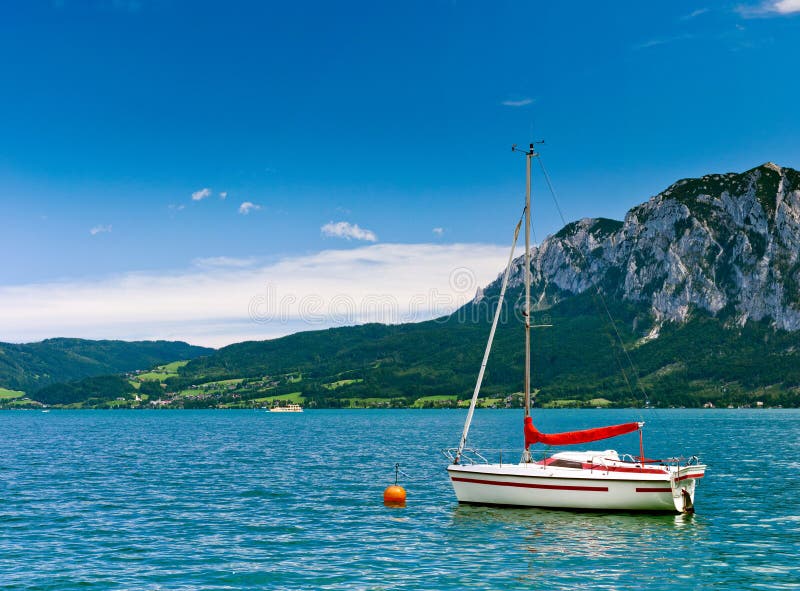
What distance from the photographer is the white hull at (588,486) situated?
45.5 metres

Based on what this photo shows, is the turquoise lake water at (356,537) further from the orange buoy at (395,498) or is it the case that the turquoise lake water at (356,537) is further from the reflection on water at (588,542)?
the orange buoy at (395,498)

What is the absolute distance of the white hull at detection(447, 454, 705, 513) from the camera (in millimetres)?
45500

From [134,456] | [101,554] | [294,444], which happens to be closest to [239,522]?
[101,554]

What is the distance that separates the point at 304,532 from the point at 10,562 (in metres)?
15.0

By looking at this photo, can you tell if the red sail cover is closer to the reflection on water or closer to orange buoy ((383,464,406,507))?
the reflection on water

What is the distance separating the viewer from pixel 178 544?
39938mm

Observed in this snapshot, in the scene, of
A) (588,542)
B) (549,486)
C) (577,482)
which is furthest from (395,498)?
(588,542)

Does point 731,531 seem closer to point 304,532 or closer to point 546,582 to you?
point 546,582

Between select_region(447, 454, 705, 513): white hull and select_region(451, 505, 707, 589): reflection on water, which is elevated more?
select_region(447, 454, 705, 513): white hull

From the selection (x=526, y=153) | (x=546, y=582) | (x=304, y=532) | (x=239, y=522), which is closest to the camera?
(x=546, y=582)

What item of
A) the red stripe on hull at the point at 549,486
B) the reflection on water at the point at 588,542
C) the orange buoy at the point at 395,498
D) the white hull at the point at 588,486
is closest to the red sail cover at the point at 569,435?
the white hull at the point at 588,486

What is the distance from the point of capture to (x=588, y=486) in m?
45.8

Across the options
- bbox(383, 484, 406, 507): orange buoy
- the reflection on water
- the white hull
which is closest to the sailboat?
the white hull

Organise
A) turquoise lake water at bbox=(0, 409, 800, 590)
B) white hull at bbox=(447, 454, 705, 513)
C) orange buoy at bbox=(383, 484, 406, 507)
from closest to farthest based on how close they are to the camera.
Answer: turquoise lake water at bbox=(0, 409, 800, 590) < white hull at bbox=(447, 454, 705, 513) < orange buoy at bbox=(383, 484, 406, 507)
